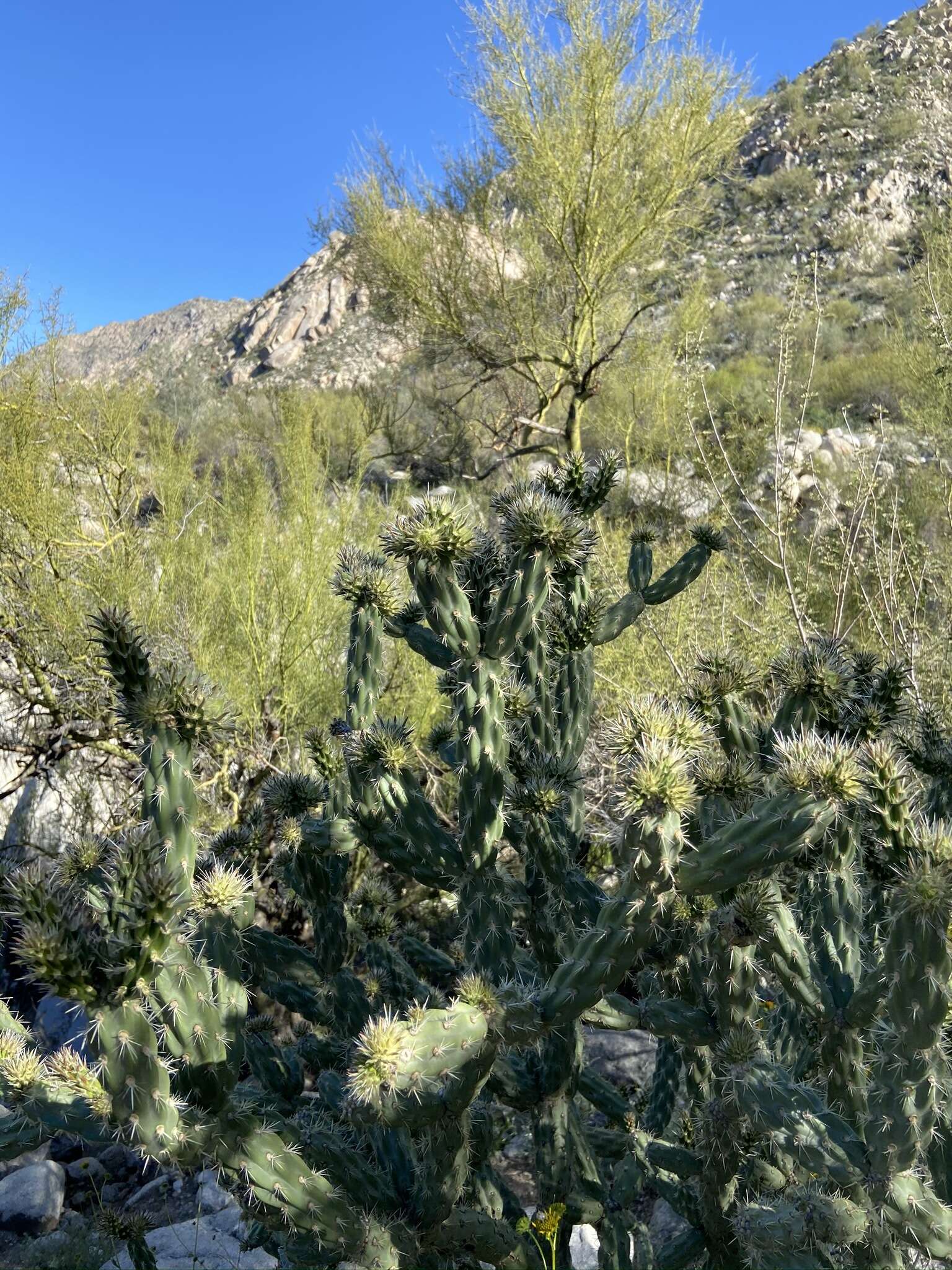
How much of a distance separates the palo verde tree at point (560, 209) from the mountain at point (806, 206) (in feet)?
23.7

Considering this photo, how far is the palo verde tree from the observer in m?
8.51

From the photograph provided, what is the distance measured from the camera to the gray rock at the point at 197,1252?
9.66 ft

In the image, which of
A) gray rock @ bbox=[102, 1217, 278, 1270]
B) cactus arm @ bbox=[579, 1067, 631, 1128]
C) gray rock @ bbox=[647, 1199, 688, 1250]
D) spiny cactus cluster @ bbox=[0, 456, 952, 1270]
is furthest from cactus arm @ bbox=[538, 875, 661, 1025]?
gray rock @ bbox=[102, 1217, 278, 1270]

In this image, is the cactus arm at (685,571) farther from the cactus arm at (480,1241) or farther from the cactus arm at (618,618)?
the cactus arm at (480,1241)

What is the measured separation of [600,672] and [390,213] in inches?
288

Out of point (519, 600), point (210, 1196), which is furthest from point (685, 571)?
point (210, 1196)

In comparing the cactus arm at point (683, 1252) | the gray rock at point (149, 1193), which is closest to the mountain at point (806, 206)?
the gray rock at point (149, 1193)

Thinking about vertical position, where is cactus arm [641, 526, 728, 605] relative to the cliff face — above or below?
below

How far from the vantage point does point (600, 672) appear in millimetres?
5832

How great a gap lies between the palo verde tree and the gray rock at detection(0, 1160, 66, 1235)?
7838mm

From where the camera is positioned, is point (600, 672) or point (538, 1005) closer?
point (538, 1005)

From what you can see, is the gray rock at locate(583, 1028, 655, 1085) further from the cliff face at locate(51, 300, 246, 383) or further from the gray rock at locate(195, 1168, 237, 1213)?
the cliff face at locate(51, 300, 246, 383)

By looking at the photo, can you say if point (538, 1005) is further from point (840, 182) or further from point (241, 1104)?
point (840, 182)

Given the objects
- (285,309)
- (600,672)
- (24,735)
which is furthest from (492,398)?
(285,309)
